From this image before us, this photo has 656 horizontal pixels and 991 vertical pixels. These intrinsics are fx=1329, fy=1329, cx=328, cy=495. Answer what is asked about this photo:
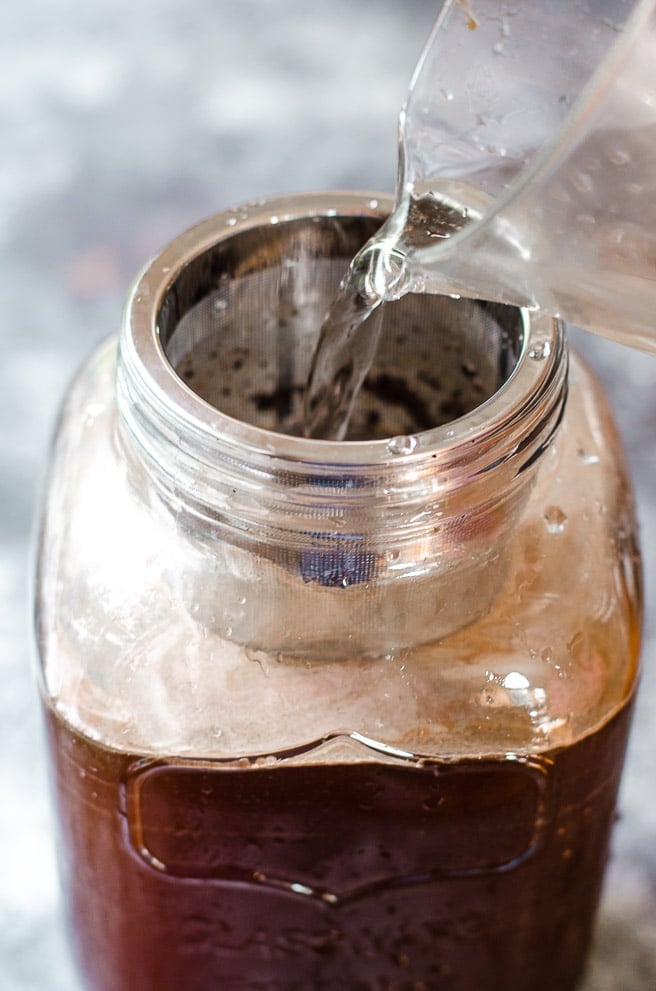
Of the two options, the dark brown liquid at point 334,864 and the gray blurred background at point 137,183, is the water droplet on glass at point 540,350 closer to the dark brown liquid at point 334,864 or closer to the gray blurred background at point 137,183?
the dark brown liquid at point 334,864

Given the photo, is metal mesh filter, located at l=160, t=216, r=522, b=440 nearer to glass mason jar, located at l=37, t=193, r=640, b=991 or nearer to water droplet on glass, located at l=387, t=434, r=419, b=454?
glass mason jar, located at l=37, t=193, r=640, b=991

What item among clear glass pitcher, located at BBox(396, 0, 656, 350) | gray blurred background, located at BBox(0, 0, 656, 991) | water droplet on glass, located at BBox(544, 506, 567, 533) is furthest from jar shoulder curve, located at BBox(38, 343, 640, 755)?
gray blurred background, located at BBox(0, 0, 656, 991)

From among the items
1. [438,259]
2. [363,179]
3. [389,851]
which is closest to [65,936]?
[389,851]

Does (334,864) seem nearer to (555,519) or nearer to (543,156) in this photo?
(555,519)

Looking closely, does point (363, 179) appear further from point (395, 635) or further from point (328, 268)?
point (395, 635)

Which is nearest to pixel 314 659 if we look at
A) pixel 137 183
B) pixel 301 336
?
pixel 301 336

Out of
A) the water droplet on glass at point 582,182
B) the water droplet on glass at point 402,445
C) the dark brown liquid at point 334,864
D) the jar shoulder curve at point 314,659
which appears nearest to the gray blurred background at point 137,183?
the dark brown liquid at point 334,864

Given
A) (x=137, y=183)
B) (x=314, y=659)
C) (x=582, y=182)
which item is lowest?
(x=137, y=183)
